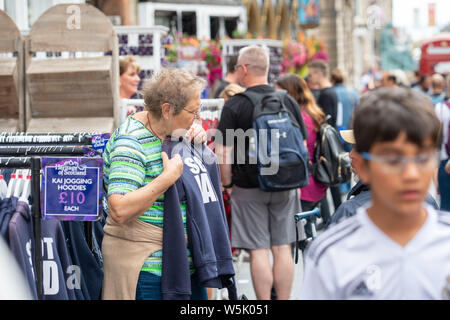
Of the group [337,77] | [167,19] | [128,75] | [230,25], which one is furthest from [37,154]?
[230,25]

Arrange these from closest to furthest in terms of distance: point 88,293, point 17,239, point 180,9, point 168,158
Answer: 1. point 17,239
2. point 168,158
3. point 88,293
4. point 180,9

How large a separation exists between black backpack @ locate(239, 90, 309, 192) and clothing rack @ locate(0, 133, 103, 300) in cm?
176

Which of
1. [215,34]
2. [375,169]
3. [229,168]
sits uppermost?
[215,34]

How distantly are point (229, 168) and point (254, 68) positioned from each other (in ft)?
2.49

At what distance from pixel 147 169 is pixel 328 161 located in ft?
12.0

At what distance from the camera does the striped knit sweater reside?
3248 millimetres

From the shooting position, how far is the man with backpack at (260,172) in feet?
17.4

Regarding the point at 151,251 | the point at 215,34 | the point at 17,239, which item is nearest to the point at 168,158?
the point at 151,251

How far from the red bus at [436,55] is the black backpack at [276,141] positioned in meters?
22.0

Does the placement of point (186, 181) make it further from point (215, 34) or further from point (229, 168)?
point (215, 34)

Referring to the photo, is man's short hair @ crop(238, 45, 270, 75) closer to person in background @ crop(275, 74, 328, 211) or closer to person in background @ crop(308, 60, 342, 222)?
person in background @ crop(275, 74, 328, 211)

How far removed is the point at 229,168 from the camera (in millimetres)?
5383

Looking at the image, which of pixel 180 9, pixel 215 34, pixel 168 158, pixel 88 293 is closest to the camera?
pixel 168 158

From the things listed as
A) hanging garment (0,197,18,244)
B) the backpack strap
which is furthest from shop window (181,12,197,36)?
hanging garment (0,197,18,244)
